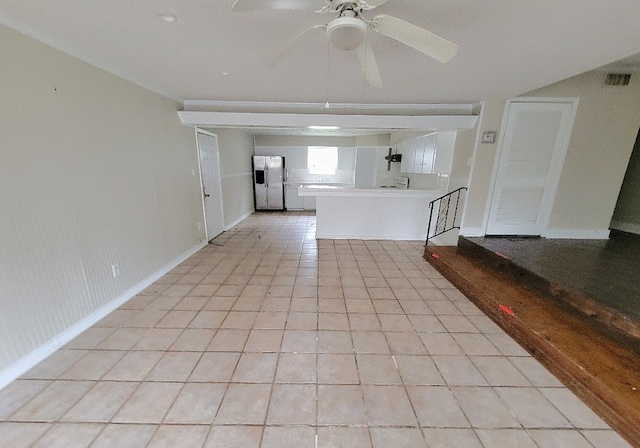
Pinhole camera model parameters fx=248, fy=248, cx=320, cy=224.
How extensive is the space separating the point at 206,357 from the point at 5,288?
1341 millimetres

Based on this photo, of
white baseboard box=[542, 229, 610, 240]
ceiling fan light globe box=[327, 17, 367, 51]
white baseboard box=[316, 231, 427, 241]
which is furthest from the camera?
white baseboard box=[316, 231, 427, 241]

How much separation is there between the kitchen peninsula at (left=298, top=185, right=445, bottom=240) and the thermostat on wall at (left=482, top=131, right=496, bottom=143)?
1326 mm

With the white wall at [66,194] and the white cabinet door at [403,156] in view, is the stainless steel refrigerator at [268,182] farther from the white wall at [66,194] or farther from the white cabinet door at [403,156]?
the white wall at [66,194]

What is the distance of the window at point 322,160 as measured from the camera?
7.96 metres

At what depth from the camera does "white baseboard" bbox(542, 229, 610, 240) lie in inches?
145

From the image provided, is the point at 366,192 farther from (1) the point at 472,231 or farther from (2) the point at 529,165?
(2) the point at 529,165

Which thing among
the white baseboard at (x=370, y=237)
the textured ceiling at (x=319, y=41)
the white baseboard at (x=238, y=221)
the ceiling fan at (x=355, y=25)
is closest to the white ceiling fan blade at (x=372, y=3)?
the ceiling fan at (x=355, y=25)

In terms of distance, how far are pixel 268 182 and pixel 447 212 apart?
17.0 ft

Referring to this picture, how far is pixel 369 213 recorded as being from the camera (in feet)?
15.8

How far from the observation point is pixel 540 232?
374 centimetres

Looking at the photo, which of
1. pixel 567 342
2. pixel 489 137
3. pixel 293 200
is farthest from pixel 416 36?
pixel 293 200

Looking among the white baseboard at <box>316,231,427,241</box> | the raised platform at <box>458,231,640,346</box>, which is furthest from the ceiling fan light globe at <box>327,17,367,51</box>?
the white baseboard at <box>316,231,427,241</box>

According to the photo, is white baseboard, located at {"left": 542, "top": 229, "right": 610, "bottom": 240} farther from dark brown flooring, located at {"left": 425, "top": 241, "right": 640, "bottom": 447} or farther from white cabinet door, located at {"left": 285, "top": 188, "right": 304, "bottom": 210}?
white cabinet door, located at {"left": 285, "top": 188, "right": 304, "bottom": 210}

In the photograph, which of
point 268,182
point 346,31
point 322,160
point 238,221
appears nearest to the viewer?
point 346,31
